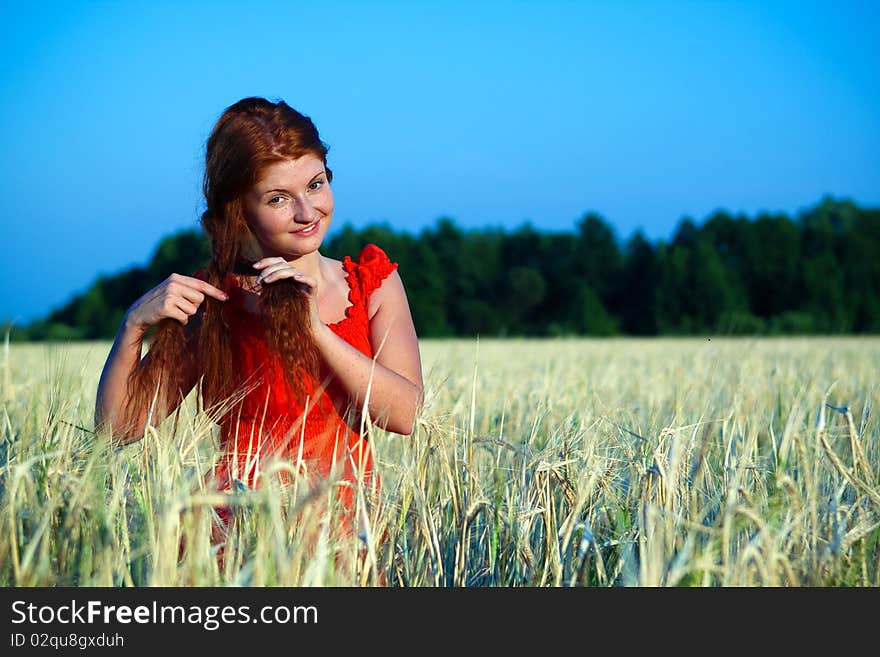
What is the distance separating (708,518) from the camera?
1.74m

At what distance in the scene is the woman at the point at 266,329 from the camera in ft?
6.16

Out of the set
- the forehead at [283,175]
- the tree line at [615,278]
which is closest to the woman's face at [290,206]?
the forehead at [283,175]

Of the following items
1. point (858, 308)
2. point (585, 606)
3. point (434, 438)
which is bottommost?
point (585, 606)

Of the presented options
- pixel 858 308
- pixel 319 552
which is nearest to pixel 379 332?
pixel 319 552

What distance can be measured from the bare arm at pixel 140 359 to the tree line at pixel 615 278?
29.8 metres

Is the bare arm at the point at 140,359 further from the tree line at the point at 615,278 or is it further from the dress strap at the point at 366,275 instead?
the tree line at the point at 615,278

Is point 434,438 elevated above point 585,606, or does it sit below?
above

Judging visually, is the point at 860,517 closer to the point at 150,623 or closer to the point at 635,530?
the point at 635,530

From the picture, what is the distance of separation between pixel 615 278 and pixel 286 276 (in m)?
39.9

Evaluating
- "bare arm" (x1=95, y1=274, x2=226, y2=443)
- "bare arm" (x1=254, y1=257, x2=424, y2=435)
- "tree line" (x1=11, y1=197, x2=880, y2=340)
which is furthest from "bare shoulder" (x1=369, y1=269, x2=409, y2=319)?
"tree line" (x1=11, y1=197, x2=880, y2=340)

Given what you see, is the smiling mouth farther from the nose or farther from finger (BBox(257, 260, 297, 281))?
finger (BBox(257, 260, 297, 281))

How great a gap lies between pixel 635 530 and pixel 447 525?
38 cm

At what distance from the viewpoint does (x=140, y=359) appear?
2.05m

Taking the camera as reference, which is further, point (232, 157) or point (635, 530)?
point (232, 157)
